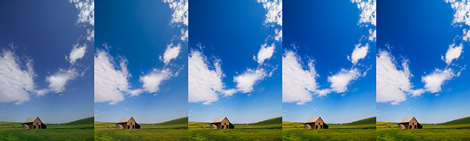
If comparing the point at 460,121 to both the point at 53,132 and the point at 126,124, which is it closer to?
the point at 126,124

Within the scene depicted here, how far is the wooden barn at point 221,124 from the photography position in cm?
967

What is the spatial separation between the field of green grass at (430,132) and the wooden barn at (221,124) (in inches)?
203

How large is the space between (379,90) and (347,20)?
265 centimetres

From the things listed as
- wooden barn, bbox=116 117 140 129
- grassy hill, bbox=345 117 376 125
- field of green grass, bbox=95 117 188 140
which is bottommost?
field of green grass, bbox=95 117 188 140

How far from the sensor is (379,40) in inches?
355

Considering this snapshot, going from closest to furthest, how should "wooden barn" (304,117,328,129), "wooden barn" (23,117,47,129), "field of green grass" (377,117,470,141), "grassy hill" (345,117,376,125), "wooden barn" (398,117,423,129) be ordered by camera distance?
"field of green grass" (377,117,470,141)
"wooden barn" (398,117,423,129)
"grassy hill" (345,117,376,125)
"wooden barn" (23,117,47,129)
"wooden barn" (304,117,328,129)

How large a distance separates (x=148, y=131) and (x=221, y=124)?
2682 millimetres

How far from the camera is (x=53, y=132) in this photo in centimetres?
934

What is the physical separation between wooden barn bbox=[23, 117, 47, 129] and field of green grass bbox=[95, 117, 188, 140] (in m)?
1.85

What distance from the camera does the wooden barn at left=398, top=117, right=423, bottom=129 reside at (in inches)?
345

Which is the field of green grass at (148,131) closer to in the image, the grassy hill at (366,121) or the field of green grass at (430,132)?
the grassy hill at (366,121)

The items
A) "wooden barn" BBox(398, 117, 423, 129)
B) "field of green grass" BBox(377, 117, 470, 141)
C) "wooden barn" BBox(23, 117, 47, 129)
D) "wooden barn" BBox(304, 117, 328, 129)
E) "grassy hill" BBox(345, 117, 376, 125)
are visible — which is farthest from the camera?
"wooden barn" BBox(304, 117, 328, 129)

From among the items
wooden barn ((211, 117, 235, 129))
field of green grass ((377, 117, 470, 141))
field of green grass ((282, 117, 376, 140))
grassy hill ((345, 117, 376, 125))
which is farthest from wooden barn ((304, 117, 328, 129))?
wooden barn ((211, 117, 235, 129))

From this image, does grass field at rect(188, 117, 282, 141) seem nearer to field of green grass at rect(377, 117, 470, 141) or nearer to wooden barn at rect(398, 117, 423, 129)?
field of green grass at rect(377, 117, 470, 141)
